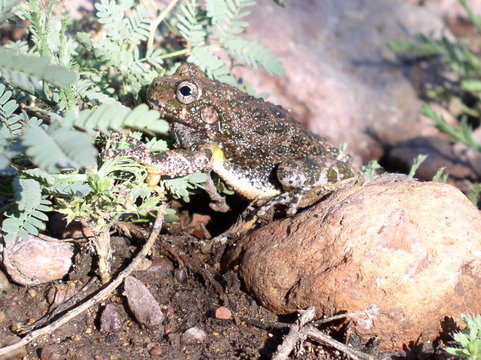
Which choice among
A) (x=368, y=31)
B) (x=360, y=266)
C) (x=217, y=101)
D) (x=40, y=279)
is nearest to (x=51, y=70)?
(x=40, y=279)

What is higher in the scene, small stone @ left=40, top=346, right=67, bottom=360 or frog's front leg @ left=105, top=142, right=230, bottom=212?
frog's front leg @ left=105, top=142, right=230, bottom=212

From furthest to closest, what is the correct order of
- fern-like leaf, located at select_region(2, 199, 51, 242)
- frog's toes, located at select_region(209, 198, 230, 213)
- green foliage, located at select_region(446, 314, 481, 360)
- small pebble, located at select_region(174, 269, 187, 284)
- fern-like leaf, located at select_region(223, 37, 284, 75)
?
1. fern-like leaf, located at select_region(223, 37, 284, 75)
2. frog's toes, located at select_region(209, 198, 230, 213)
3. small pebble, located at select_region(174, 269, 187, 284)
4. fern-like leaf, located at select_region(2, 199, 51, 242)
5. green foliage, located at select_region(446, 314, 481, 360)

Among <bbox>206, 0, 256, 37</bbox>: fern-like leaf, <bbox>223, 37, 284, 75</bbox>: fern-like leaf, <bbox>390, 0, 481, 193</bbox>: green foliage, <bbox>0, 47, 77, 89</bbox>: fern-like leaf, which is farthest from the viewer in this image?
<bbox>390, 0, 481, 193</bbox>: green foliage

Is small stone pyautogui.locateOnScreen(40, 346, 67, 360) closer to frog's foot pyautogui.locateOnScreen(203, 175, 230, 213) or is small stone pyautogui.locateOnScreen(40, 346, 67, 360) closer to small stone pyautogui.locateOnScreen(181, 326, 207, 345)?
small stone pyautogui.locateOnScreen(181, 326, 207, 345)

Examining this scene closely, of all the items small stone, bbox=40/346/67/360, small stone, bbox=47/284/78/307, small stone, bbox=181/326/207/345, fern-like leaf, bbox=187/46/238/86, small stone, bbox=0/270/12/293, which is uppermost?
fern-like leaf, bbox=187/46/238/86

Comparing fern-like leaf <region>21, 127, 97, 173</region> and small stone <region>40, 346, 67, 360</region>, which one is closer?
fern-like leaf <region>21, 127, 97, 173</region>

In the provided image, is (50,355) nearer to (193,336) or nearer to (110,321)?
(110,321)

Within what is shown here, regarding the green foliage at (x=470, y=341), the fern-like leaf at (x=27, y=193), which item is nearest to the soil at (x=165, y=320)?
the green foliage at (x=470, y=341)

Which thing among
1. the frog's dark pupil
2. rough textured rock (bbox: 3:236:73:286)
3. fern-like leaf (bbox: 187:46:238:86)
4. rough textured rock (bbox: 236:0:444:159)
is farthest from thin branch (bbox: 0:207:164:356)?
rough textured rock (bbox: 236:0:444:159)

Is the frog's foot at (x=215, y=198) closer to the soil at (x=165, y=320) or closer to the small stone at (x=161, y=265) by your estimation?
the soil at (x=165, y=320)
